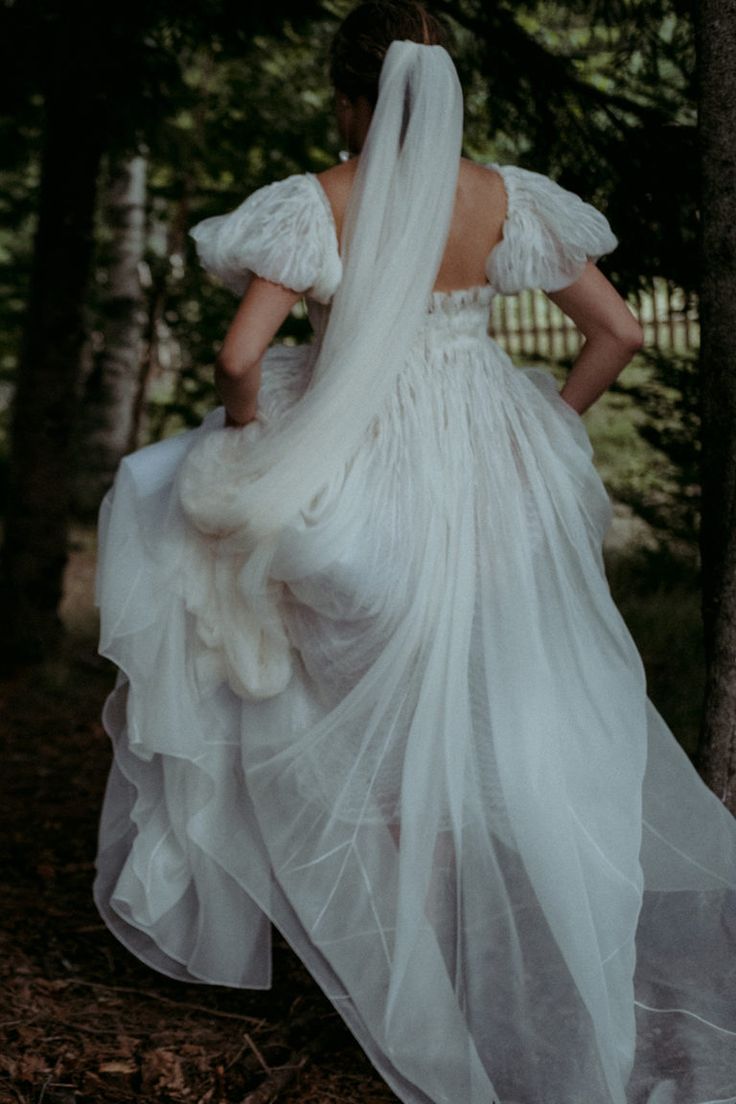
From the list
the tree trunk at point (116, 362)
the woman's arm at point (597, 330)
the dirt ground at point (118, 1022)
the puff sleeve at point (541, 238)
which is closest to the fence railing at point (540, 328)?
the tree trunk at point (116, 362)

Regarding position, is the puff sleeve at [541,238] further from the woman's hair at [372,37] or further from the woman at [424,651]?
the woman's hair at [372,37]

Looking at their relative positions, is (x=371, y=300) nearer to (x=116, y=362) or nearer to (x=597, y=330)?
(x=597, y=330)

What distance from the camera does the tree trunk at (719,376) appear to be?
299 cm

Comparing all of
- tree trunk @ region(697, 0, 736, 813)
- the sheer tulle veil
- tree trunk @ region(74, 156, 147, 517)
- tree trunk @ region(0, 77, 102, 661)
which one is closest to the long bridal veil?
the sheer tulle veil

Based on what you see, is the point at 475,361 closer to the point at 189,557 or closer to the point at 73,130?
the point at 189,557

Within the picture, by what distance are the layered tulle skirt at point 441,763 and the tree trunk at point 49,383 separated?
3323 mm

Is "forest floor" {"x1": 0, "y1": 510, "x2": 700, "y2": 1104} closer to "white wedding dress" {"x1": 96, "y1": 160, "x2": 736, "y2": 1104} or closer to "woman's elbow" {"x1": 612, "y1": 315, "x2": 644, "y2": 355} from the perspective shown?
"white wedding dress" {"x1": 96, "y1": 160, "x2": 736, "y2": 1104}

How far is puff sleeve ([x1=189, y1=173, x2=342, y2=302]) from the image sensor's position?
101 inches

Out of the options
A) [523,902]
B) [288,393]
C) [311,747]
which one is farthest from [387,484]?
[523,902]

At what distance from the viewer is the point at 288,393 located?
2.90 meters

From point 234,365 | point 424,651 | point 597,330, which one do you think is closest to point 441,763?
point 424,651

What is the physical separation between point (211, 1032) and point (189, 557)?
110 centimetres

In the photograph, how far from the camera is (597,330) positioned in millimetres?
2932

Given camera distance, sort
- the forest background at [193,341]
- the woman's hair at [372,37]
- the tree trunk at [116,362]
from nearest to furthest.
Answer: the woman's hair at [372,37] → the forest background at [193,341] → the tree trunk at [116,362]
